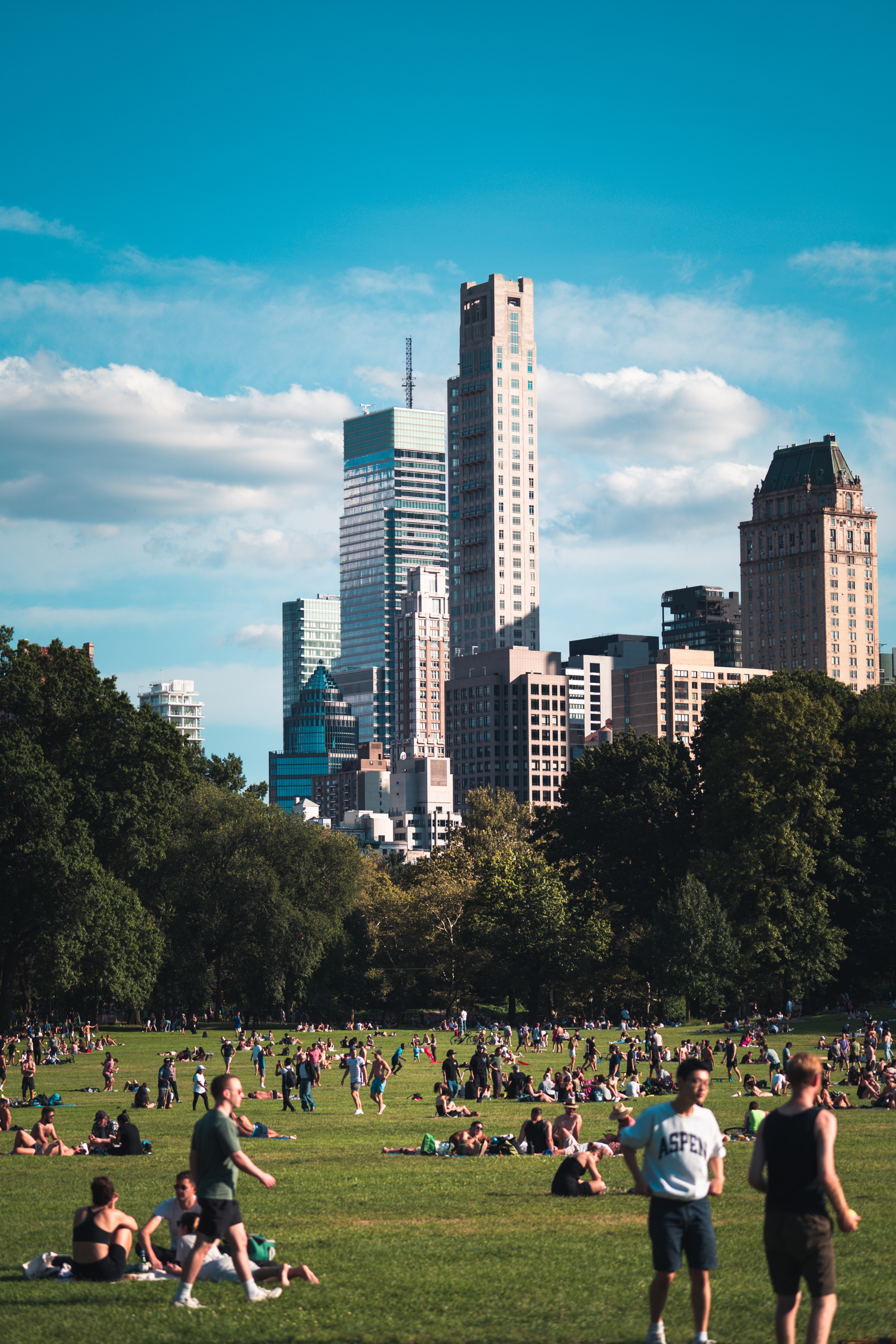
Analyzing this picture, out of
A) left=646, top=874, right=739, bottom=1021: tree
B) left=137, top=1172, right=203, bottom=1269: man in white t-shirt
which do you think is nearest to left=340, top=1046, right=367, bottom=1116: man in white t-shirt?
left=137, top=1172, right=203, bottom=1269: man in white t-shirt

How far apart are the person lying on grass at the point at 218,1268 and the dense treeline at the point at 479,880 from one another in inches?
1466

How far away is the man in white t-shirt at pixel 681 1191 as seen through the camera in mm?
9281

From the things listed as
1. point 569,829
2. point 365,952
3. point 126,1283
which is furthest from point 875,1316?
point 365,952

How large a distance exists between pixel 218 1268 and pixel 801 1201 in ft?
20.7

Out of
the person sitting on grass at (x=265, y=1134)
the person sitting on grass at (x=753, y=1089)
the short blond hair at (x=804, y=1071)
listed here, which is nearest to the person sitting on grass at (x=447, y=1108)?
the person sitting on grass at (x=265, y=1134)

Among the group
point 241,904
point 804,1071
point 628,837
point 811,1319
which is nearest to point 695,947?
point 628,837

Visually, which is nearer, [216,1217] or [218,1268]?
[216,1217]

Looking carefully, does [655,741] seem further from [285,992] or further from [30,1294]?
[30,1294]

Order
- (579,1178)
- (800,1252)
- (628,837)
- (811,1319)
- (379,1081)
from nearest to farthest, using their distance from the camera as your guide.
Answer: (811,1319) < (800,1252) < (579,1178) < (379,1081) < (628,837)

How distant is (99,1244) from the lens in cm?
1268

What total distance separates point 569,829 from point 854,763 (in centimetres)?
1712

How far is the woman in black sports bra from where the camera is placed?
12.7 m

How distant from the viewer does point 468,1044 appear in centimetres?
5944

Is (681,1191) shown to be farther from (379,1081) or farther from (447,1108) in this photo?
(379,1081)
